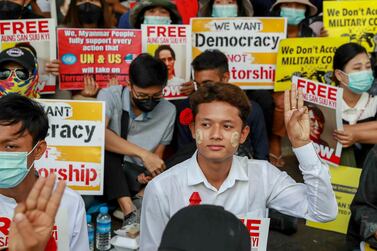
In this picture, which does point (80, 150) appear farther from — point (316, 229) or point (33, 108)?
point (316, 229)

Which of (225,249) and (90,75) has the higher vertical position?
(90,75)

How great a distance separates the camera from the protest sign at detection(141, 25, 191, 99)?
5.85m

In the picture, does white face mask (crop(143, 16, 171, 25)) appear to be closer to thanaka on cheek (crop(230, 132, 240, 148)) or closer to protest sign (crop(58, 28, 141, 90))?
protest sign (crop(58, 28, 141, 90))

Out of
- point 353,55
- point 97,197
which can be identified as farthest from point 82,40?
point 353,55

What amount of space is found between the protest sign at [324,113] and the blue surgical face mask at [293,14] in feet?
5.63

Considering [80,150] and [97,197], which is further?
[97,197]

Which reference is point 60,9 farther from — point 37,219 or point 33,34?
point 37,219

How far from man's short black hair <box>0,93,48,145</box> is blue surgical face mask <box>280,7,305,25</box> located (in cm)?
391

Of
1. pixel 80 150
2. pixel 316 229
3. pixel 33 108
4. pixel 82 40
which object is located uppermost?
pixel 82 40

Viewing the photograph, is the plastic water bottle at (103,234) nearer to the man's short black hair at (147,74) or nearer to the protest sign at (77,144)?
the protest sign at (77,144)

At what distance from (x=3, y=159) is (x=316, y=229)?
3.20 meters

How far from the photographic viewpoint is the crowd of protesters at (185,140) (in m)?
3.11

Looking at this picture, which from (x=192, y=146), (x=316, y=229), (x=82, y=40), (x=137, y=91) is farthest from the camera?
(x=82, y=40)

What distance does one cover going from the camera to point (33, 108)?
3.29 m
